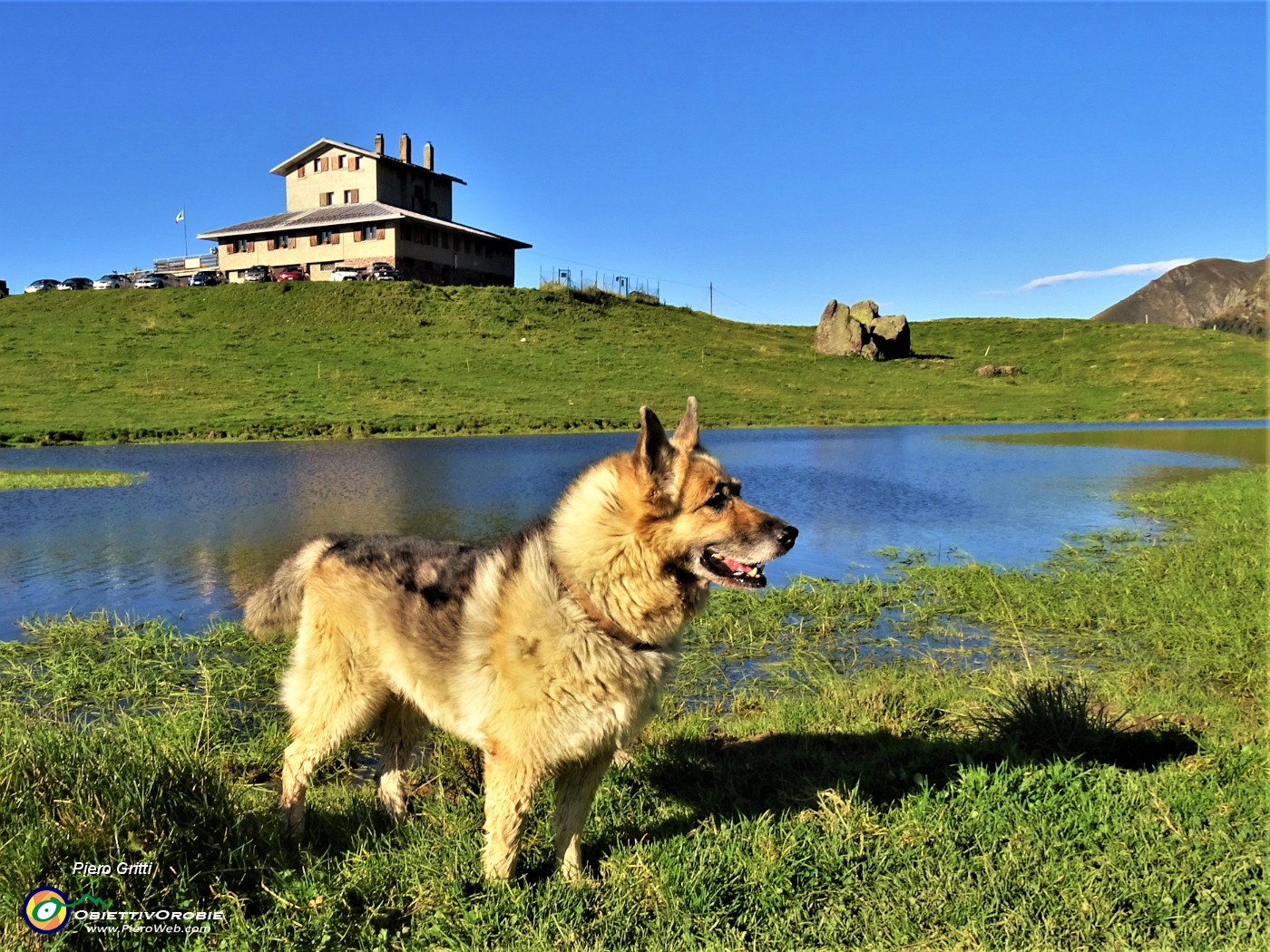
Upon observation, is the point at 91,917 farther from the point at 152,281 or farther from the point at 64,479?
the point at 152,281

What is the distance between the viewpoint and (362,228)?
219 feet

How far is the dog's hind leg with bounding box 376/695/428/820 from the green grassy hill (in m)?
28.1

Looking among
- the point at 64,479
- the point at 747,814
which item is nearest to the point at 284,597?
the point at 747,814

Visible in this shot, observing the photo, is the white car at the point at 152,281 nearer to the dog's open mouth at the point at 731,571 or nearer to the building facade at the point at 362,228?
the building facade at the point at 362,228

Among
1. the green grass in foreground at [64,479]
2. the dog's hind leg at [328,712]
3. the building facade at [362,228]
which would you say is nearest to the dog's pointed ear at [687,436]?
the dog's hind leg at [328,712]

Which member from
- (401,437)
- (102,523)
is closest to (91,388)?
(401,437)

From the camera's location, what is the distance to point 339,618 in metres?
4.71

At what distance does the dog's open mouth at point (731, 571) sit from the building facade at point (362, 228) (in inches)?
2568

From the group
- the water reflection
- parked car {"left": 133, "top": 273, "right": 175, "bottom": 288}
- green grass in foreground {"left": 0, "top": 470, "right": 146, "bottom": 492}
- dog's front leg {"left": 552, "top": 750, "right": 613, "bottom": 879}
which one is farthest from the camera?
parked car {"left": 133, "top": 273, "right": 175, "bottom": 288}

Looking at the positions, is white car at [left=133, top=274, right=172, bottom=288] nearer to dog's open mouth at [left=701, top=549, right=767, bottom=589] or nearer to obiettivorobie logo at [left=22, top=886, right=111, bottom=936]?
obiettivorobie logo at [left=22, top=886, right=111, bottom=936]

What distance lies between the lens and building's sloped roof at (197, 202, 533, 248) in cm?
6619

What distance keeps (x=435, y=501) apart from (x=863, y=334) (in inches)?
2089

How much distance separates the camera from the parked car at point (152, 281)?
217ft

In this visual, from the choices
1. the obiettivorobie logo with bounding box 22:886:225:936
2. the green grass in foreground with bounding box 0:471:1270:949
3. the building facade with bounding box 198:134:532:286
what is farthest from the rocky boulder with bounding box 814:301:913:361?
the obiettivorobie logo with bounding box 22:886:225:936
